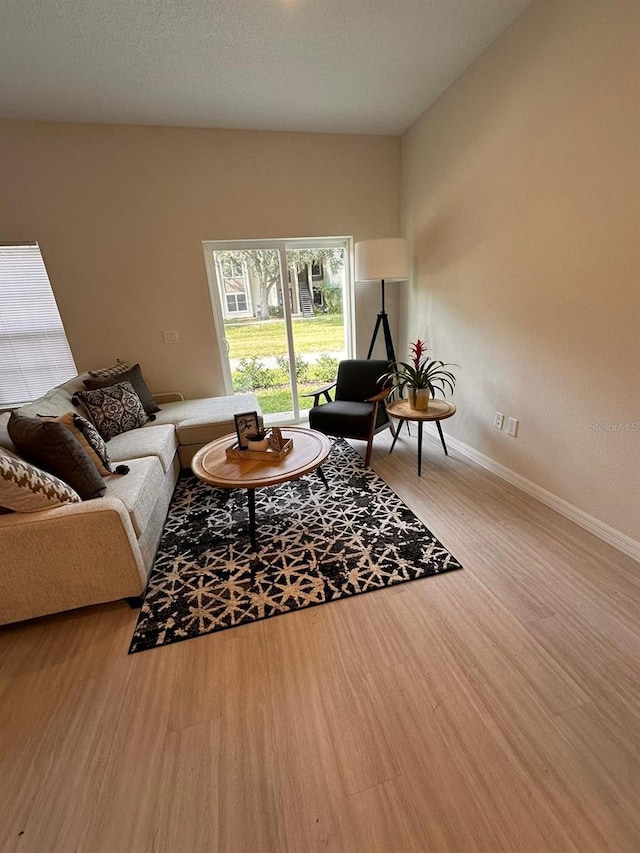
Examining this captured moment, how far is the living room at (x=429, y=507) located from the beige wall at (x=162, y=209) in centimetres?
2

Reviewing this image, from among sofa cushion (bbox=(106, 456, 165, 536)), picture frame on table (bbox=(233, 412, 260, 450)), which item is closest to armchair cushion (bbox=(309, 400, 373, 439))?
picture frame on table (bbox=(233, 412, 260, 450))

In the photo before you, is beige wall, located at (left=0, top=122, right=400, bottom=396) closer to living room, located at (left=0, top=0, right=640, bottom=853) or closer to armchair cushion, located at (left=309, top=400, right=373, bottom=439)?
living room, located at (left=0, top=0, right=640, bottom=853)

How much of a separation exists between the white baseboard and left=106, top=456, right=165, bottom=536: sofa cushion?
237 centimetres

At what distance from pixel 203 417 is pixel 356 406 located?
128 cm

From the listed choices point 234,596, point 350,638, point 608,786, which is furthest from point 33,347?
point 608,786

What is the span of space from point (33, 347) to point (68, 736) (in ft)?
10.2

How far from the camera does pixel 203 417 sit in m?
2.87

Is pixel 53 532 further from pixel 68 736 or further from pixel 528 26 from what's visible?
pixel 528 26

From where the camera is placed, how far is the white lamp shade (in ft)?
9.78

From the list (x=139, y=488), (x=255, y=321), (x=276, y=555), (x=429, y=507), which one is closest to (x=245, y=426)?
(x=139, y=488)

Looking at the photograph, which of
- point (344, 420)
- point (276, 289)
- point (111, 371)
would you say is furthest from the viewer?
point (276, 289)

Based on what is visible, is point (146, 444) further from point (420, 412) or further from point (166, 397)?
point (420, 412)

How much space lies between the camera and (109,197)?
288 centimetres

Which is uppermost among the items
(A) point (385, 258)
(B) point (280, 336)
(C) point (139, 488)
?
(A) point (385, 258)
